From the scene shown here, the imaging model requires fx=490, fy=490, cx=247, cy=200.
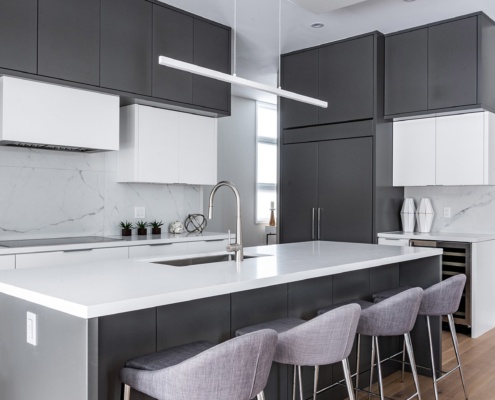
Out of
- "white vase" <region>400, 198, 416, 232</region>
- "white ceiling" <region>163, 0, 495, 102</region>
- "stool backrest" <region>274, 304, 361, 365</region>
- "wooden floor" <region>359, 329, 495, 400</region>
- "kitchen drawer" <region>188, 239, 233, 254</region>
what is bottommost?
"wooden floor" <region>359, 329, 495, 400</region>

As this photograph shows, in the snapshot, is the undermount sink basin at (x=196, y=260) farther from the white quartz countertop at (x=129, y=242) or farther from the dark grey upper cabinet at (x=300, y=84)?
the dark grey upper cabinet at (x=300, y=84)

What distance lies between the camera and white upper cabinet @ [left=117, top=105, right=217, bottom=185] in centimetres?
433

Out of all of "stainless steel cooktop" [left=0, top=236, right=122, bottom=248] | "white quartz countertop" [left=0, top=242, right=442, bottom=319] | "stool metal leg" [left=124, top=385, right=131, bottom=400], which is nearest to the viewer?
"white quartz countertop" [left=0, top=242, right=442, bottom=319]

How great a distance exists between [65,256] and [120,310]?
7.09ft

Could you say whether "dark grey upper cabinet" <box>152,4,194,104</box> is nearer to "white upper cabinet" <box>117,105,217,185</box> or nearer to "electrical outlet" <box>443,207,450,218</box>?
"white upper cabinet" <box>117,105,217,185</box>

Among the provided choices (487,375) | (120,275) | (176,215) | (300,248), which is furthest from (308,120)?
(120,275)

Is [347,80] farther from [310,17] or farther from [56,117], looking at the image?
[56,117]

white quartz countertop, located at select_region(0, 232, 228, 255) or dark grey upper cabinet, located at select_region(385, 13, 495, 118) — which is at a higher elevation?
dark grey upper cabinet, located at select_region(385, 13, 495, 118)

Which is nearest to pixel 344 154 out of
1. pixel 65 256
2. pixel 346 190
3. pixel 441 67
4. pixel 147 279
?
pixel 346 190

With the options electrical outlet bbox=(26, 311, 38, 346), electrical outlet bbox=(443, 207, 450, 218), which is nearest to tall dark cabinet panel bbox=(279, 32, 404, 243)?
electrical outlet bbox=(443, 207, 450, 218)

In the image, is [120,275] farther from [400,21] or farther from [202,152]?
[400,21]

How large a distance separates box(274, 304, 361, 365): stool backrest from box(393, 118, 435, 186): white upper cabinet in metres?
3.21

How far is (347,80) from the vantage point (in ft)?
16.4

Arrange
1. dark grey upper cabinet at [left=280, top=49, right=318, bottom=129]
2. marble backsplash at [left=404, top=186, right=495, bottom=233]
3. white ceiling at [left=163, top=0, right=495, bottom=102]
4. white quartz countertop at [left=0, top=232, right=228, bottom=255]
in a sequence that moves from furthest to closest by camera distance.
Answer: dark grey upper cabinet at [left=280, top=49, right=318, bottom=129] → marble backsplash at [left=404, top=186, right=495, bottom=233] → white ceiling at [left=163, top=0, right=495, bottom=102] → white quartz countertop at [left=0, top=232, right=228, bottom=255]
